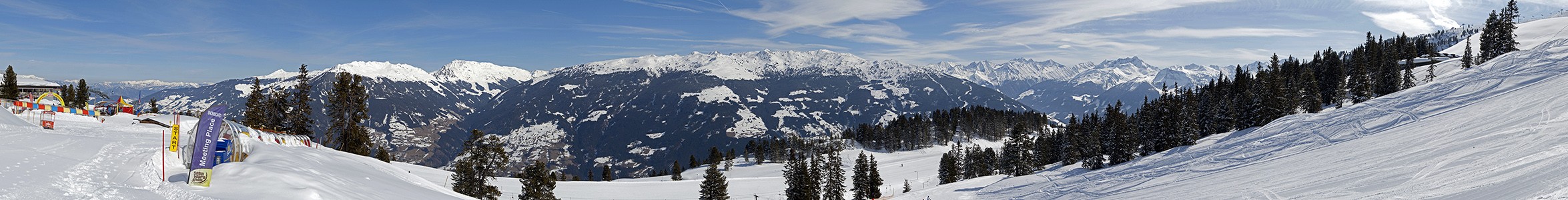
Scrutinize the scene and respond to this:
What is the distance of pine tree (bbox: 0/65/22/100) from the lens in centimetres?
6925

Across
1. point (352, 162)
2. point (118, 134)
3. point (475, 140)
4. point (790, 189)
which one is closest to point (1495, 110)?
point (790, 189)

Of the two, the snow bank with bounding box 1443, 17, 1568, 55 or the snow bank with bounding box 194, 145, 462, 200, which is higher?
the snow bank with bounding box 1443, 17, 1568, 55

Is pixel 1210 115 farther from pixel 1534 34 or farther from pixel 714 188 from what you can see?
pixel 1534 34

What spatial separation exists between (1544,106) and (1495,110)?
12.5 feet

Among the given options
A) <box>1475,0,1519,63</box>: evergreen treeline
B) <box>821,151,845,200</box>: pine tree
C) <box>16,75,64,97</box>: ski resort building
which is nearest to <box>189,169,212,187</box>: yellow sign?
<box>821,151,845,200</box>: pine tree

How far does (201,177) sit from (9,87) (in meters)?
85.3

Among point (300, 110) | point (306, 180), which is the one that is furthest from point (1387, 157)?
point (300, 110)

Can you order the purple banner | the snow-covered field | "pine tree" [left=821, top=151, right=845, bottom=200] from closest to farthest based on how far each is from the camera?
the purple banner < the snow-covered field < "pine tree" [left=821, top=151, right=845, bottom=200]

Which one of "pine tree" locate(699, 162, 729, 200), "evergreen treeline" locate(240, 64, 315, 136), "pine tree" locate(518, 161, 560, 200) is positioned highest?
"evergreen treeline" locate(240, 64, 315, 136)

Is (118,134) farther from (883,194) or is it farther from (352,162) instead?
(883,194)

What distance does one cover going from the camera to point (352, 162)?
32.6 meters

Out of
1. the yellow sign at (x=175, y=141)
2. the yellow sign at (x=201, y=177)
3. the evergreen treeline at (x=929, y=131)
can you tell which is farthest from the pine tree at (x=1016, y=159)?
the yellow sign at (x=201, y=177)

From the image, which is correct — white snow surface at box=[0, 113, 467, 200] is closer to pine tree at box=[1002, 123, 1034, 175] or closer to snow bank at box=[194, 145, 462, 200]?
snow bank at box=[194, 145, 462, 200]

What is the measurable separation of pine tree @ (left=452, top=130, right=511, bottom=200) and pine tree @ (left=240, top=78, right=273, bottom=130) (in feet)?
88.0
